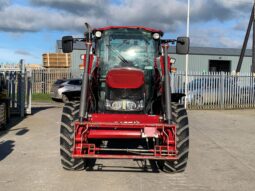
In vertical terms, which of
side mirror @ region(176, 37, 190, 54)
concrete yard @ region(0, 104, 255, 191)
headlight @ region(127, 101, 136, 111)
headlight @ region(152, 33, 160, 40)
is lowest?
concrete yard @ region(0, 104, 255, 191)

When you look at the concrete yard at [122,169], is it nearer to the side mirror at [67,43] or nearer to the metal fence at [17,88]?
the side mirror at [67,43]

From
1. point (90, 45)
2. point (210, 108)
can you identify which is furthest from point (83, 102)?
point (210, 108)

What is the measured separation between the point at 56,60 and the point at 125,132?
32.2 m

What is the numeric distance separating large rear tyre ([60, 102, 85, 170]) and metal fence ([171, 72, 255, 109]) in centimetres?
1643

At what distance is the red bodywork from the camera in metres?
7.75

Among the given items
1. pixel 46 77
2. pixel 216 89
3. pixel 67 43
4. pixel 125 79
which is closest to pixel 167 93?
pixel 125 79

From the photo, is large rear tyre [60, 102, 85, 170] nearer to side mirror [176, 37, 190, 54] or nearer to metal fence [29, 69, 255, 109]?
side mirror [176, 37, 190, 54]

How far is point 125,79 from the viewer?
8570mm

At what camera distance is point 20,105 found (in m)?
18.6

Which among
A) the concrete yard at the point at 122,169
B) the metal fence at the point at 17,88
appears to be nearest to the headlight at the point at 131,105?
the concrete yard at the point at 122,169

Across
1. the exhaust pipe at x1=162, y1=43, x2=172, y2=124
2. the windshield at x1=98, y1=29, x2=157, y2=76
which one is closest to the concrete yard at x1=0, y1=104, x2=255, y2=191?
the exhaust pipe at x1=162, y1=43, x2=172, y2=124

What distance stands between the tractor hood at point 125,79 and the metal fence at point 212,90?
16.0 metres

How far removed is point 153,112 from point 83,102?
1735 mm

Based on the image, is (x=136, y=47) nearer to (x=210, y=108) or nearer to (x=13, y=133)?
(x=13, y=133)
